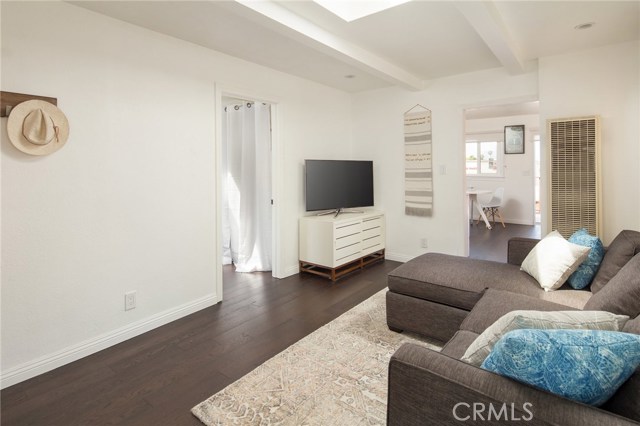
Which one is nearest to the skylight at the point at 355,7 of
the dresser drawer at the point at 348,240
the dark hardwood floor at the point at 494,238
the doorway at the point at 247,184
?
the doorway at the point at 247,184

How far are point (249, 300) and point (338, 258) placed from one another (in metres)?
1.15

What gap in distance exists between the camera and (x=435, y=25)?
2848 mm

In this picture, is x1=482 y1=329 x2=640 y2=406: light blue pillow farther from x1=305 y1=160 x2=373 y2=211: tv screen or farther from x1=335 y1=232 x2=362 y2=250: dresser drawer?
x1=305 y1=160 x2=373 y2=211: tv screen

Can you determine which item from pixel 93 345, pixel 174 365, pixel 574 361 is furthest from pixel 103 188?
pixel 574 361

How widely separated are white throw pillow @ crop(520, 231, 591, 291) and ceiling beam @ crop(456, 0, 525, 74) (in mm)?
1631

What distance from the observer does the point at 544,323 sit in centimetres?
120

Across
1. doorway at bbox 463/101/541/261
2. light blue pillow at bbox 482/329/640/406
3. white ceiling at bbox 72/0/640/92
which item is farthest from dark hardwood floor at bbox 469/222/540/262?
light blue pillow at bbox 482/329/640/406

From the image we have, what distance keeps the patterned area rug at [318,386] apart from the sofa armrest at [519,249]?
42.2 inches

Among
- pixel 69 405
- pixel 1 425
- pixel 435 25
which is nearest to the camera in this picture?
pixel 1 425

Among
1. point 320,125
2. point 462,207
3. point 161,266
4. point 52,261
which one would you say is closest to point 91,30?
point 52,261

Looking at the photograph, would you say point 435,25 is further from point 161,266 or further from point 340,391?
point 161,266

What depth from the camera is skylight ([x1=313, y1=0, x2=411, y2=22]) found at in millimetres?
2535

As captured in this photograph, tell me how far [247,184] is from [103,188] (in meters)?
2.20

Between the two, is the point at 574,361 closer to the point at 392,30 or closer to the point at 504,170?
the point at 392,30
